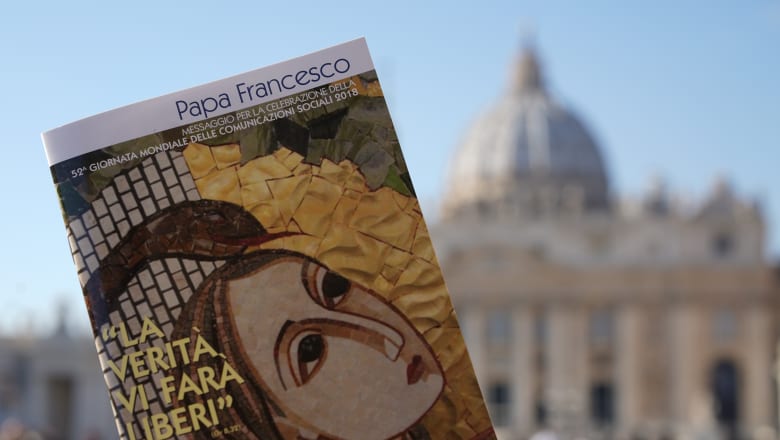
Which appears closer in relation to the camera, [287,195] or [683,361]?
[287,195]

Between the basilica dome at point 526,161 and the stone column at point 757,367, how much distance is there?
11.5m

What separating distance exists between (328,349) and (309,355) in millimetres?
45

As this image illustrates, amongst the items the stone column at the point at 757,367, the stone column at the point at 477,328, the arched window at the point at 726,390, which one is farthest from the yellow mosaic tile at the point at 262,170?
the arched window at the point at 726,390

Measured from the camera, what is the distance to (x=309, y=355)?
3.05m

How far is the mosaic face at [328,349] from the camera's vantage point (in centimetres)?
305

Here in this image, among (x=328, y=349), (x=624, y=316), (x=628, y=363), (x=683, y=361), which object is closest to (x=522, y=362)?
(x=628, y=363)

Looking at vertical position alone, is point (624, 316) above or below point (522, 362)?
above

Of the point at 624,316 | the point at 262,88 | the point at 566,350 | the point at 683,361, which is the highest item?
the point at 262,88

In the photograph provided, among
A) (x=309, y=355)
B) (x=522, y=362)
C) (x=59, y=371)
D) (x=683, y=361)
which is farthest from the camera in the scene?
(x=522, y=362)

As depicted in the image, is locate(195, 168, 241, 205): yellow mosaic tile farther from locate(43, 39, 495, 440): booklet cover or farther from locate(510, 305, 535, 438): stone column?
locate(510, 305, 535, 438): stone column

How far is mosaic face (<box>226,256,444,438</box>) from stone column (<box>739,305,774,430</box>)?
42.4 m

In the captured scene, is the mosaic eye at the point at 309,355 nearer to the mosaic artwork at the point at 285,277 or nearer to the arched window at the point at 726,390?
the mosaic artwork at the point at 285,277

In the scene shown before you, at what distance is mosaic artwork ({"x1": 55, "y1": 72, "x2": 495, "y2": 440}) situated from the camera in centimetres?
304

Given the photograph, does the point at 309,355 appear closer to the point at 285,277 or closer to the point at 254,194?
the point at 285,277
